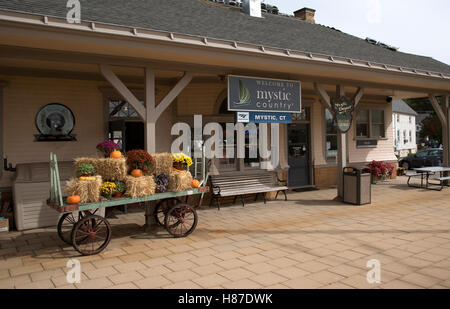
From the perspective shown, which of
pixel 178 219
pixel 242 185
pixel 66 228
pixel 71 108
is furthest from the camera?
pixel 242 185

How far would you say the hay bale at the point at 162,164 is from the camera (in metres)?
5.81

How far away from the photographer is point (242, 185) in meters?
9.05

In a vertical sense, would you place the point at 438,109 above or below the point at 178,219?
above

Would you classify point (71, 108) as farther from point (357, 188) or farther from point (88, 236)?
point (357, 188)

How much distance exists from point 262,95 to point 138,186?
3.80 meters

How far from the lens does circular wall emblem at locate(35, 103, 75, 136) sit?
7.63 m

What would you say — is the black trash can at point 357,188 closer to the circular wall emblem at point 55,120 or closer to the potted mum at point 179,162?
the potted mum at point 179,162

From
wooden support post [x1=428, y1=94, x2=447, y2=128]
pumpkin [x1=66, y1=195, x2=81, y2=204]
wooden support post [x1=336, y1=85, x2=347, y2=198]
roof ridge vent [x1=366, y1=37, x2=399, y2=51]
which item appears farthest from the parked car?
pumpkin [x1=66, y1=195, x2=81, y2=204]

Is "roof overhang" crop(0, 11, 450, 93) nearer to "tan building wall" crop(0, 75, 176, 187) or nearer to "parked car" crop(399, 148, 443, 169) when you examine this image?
"tan building wall" crop(0, 75, 176, 187)

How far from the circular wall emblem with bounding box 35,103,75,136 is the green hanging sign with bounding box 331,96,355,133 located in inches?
251

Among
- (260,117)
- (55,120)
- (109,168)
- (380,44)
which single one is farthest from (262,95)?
(380,44)
